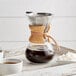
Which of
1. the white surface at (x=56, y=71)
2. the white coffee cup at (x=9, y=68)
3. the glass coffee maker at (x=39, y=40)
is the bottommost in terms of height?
the white surface at (x=56, y=71)

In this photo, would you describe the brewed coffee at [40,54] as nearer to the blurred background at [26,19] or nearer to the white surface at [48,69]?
the white surface at [48,69]

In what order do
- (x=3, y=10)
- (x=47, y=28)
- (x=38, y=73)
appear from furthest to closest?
(x=3, y=10), (x=47, y=28), (x=38, y=73)

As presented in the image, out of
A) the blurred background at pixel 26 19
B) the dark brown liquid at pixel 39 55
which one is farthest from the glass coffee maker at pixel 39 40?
the blurred background at pixel 26 19

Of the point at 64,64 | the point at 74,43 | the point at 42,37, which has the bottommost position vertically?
the point at 74,43

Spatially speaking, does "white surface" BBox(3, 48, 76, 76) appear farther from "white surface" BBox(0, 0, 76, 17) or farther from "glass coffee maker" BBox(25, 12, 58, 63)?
"white surface" BBox(0, 0, 76, 17)

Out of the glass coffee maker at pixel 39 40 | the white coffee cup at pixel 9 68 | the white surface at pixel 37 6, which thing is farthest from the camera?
the white surface at pixel 37 6

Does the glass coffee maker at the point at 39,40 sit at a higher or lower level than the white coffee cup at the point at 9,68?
higher

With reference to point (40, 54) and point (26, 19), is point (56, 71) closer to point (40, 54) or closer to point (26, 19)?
point (40, 54)

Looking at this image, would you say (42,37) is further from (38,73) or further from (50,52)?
(38,73)

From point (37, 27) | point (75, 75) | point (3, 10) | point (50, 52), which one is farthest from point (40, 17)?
point (3, 10)

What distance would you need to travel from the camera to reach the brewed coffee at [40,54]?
4.01 ft

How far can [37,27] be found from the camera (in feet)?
4.02

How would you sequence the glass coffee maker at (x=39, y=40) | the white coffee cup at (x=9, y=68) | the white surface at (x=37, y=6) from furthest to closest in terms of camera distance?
the white surface at (x=37, y=6) → the glass coffee maker at (x=39, y=40) → the white coffee cup at (x=9, y=68)

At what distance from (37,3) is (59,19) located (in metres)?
0.25
